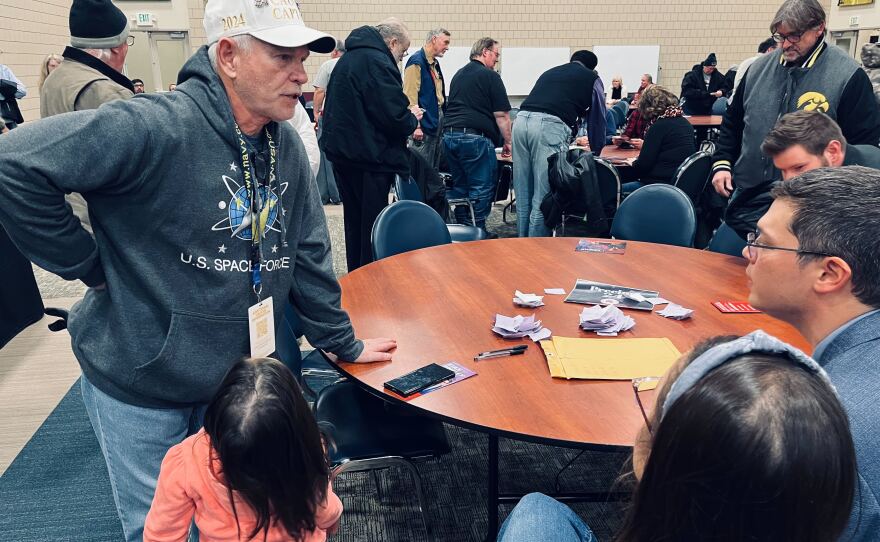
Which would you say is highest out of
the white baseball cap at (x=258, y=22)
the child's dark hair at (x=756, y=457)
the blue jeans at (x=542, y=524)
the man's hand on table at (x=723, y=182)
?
the white baseball cap at (x=258, y=22)

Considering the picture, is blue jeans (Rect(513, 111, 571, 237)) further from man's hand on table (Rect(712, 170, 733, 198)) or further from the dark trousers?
man's hand on table (Rect(712, 170, 733, 198))

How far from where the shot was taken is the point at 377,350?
189cm

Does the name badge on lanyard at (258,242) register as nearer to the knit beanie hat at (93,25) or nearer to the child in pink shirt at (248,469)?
the child in pink shirt at (248,469)

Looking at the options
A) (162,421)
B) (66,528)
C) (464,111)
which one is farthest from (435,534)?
(464,111)

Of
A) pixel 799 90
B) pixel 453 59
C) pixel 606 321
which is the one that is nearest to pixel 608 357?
pixel 606 321

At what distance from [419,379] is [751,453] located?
1122 millimetres

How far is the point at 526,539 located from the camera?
870 millimetres

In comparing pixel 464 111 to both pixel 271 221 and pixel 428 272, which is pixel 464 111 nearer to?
pixel 428 272

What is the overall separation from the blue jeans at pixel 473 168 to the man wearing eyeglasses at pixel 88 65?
3.21 meters

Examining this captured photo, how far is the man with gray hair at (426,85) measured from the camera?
224 inches

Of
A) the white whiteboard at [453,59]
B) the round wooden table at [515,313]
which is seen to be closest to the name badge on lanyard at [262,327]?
the round wooden table at [515,313]

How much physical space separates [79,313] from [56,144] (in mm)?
462

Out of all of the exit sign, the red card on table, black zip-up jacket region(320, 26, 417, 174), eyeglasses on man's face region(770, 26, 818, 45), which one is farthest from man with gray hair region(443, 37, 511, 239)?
the exit sign

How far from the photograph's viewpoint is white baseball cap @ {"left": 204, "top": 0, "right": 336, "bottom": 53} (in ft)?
4.48
